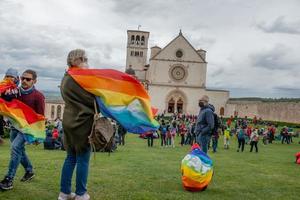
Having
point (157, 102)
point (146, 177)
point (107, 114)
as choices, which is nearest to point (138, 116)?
point (107, 114)

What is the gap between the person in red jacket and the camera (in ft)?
21.2

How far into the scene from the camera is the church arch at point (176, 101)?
65062 millimetres

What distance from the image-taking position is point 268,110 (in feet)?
188

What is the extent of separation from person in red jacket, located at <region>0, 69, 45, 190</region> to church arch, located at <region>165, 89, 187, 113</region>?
191 ft

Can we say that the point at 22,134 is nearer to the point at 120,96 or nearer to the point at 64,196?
the point at 64,196

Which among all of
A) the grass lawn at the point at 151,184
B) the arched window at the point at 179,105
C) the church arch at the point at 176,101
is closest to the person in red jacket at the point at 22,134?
the grass lawn at the point at 151,184

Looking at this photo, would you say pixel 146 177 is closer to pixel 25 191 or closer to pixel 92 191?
pixel 92 191

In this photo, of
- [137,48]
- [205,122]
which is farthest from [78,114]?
[137,48]

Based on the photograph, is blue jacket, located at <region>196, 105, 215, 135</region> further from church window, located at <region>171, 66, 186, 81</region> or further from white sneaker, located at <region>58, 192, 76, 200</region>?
church window, located at <region>171, 66, 186, 81</region>

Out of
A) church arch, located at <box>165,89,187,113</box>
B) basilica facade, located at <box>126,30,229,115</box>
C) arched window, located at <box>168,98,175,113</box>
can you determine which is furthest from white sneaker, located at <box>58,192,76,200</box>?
arched window, located at <box>168,98,175,113</box>

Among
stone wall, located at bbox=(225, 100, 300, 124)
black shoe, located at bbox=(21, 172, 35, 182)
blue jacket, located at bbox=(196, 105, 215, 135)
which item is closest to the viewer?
black shoe, located at bbox=(21, 172, 35, 182)

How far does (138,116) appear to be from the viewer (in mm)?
5938

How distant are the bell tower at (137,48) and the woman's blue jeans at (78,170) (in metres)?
69.1

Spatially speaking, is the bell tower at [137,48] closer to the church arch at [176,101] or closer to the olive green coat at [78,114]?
the church arch at [176,101]
